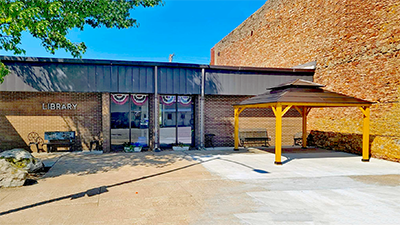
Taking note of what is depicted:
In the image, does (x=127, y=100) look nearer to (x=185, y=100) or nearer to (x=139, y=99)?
(x=139, y=99)

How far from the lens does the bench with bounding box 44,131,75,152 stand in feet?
41.8

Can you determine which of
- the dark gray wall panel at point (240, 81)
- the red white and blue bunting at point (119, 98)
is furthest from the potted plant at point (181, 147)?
the red white and blue bunting at point (119, 98)

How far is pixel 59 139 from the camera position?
1297 centimetres

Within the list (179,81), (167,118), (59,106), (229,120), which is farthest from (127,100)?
(229,120)

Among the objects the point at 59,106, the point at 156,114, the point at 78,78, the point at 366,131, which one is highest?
the point at 78,78

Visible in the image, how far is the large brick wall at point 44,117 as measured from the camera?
41.4 ft

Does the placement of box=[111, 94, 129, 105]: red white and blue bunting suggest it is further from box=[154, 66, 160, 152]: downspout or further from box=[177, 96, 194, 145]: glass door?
box=[177, 96, 194, 145]: glass door

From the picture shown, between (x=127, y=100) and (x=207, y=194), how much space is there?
29.9ft

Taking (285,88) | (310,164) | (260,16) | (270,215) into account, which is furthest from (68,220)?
(260,16)

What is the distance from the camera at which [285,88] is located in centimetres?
1191

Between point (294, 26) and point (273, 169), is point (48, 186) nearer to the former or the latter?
point (273, 169)

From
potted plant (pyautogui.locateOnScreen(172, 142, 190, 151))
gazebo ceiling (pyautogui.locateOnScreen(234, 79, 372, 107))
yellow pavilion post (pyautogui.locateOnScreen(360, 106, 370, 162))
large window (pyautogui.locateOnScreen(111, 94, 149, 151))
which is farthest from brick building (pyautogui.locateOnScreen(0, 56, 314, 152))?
yellow pavilion post (pyautogui.locateOnScreen(360, 106, 370, 162))

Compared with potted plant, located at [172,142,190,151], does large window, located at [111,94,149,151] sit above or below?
above

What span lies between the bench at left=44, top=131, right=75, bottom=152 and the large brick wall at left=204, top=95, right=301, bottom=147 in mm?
7124
